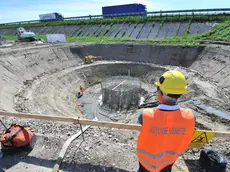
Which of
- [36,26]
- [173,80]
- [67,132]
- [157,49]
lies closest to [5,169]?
[67,132]

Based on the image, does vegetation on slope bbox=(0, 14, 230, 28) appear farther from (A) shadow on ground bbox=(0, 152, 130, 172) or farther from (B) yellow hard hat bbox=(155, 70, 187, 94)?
(A) shadow on ground bbox=(0, 152, 130, 172)

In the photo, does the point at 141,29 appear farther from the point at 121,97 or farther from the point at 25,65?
the point at 25,65

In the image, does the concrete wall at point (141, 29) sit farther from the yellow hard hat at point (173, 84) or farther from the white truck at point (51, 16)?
the yellow hard hat at point (173, 84)

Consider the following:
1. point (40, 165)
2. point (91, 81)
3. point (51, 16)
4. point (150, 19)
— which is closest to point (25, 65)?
point (91, 81)

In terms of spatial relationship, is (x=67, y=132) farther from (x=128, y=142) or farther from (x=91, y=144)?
(x=128, y=142)

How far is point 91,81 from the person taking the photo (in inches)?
756

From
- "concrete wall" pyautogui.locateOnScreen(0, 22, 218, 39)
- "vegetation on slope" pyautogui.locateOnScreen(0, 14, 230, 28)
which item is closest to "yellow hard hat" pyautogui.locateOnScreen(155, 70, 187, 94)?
"concrete wall" pyautogui.locateOnScreen(0, 22, 218, 39)

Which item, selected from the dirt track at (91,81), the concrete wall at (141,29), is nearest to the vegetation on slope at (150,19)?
the concrete wall at (141,29)

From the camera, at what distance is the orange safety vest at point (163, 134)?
216 cm

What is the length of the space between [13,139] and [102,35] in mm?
28506

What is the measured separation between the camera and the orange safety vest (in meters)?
2.16

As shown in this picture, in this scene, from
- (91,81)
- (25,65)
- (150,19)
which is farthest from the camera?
(150,19)

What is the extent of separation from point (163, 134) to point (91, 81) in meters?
17.4

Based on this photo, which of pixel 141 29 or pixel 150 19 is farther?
pixel 150 19
